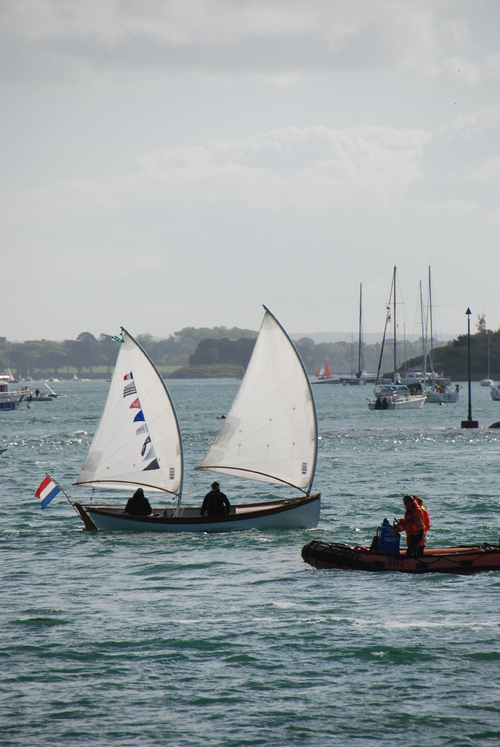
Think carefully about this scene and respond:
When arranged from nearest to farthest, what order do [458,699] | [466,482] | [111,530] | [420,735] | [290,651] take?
[420,735] → [458,699] → [290,651] → [111,530] → [466,482]

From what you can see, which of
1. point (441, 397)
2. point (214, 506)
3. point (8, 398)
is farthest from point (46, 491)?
point (8, 398)

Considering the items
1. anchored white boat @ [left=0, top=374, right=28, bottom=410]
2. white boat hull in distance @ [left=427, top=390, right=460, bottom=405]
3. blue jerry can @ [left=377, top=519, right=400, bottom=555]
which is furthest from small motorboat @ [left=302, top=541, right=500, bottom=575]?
anchored white boat @ [left=0, top=374, right=28, bottom=410]

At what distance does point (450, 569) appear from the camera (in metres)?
24.9

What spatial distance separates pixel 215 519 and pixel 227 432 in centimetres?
353

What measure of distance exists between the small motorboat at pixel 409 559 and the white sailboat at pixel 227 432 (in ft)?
22.1

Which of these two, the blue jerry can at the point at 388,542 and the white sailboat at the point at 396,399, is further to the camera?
the white sailboat at the point at 396,399

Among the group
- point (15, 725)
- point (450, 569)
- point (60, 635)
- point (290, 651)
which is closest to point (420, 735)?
point (290, 651)

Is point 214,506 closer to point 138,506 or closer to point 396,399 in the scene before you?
point 138,506

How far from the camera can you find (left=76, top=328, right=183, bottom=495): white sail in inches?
1294

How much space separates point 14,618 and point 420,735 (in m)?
10.6

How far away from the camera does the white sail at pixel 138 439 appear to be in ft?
108

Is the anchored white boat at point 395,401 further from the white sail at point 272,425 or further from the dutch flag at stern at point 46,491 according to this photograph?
the dutch flag at stern at point 46,491

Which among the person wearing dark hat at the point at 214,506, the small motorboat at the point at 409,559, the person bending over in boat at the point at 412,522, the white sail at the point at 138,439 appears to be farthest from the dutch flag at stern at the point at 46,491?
the person bending over in boat at the point at 412,522

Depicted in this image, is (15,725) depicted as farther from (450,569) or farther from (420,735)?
(450,569)
